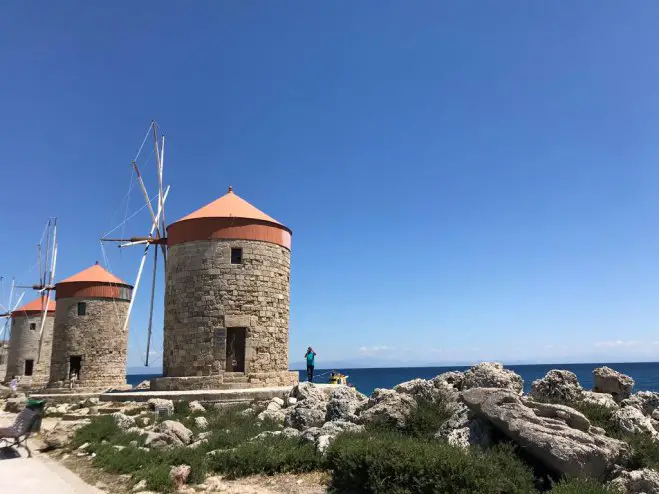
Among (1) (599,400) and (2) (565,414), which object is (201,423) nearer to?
(2) (565,414)

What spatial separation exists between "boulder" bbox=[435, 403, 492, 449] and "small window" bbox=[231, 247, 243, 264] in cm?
960

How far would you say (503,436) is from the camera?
6.95m

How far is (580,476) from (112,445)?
24.5 ft

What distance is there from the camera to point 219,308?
50.8 feet

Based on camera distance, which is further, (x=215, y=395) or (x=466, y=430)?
(x=215, y=395)

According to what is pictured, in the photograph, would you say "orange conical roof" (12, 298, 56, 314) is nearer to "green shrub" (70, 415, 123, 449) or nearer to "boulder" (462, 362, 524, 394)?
"green shrub" (70, 415, 123, 449)

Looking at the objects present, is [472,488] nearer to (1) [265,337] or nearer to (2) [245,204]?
(1) [265,337]

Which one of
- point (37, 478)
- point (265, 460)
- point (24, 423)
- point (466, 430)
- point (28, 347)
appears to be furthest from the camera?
point (28, 347)

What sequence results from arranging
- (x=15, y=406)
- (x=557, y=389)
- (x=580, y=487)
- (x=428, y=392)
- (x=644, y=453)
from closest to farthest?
(x=580, y=487) → (x=644, y=453) → (x=557, y=389) → (x=428, y=392) → (x=15, y=406)

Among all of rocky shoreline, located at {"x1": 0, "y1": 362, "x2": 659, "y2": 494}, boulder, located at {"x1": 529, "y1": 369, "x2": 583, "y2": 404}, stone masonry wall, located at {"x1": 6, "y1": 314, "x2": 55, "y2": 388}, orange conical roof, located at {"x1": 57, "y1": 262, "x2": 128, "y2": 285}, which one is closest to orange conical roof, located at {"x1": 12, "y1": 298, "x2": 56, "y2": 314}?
stone masonry wall, located at {"x1": 6, "y1": 314, "x2": 55, "y2": 388}

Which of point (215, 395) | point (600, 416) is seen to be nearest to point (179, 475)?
point (600, 416)

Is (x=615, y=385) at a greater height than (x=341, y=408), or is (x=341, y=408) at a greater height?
(x=615, y=385)

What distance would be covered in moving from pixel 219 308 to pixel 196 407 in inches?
125

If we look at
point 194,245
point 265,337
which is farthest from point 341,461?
point 194,245
